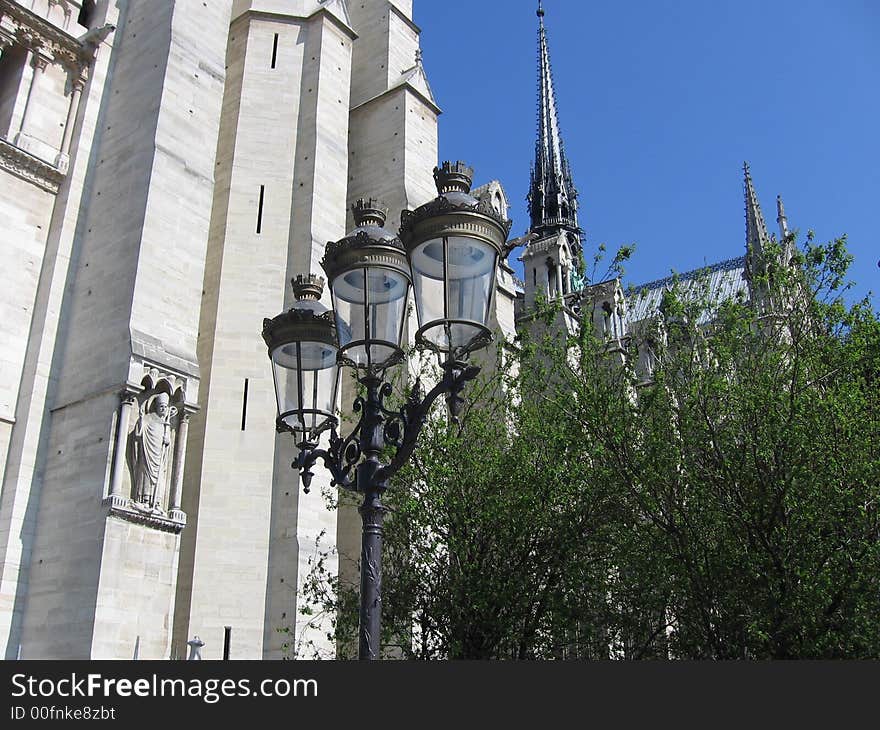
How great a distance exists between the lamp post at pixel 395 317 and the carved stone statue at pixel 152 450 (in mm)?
5680

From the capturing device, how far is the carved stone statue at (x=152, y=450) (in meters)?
11.1

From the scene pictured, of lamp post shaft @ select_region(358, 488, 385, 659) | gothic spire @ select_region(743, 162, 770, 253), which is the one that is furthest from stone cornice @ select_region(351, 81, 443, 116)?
gothic spire @ select_region(743, 162, 770, 253)

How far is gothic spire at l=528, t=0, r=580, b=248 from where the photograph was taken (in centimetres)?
4978

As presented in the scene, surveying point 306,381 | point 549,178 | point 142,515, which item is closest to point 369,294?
point 306,381

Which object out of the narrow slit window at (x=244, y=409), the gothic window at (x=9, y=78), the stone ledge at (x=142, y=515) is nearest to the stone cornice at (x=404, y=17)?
the gothic window at (x=9, y=78)

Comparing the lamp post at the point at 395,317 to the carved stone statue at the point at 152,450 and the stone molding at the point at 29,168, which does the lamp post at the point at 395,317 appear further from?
the stone molding at the point at 29,168

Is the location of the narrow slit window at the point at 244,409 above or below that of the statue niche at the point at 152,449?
above

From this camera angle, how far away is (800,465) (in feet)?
31.6

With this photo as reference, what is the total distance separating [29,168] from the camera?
43.1ft

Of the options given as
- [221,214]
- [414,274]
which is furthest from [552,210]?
[414,274]

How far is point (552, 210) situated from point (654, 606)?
41172 millimetres

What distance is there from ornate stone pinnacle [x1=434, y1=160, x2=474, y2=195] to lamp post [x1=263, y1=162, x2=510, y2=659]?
0.96 feet

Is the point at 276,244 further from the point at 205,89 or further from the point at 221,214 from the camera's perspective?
the point at 205,89

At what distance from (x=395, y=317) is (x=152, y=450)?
675 centimetres
